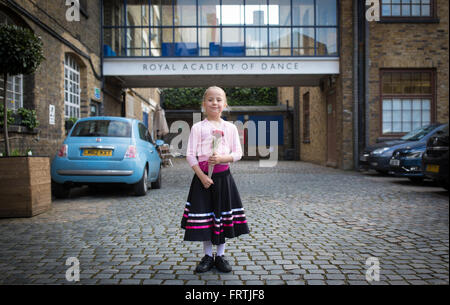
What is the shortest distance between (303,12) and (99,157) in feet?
37.4

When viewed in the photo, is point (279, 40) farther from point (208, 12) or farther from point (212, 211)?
point (212, 211)

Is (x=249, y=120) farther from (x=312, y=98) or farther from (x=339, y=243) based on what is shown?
(x=339, y=243)

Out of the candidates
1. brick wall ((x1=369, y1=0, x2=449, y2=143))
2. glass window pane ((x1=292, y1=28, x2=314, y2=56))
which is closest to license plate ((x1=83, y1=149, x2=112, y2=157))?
brick wall ((x1=369, y1=0, x2=449, y2=143))

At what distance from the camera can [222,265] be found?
3066mm

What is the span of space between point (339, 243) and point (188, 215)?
185cm

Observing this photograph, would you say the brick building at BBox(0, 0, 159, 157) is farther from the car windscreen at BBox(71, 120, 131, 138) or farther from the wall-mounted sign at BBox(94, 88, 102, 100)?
the car windscreen at BBox(71, 120, 131, 138)

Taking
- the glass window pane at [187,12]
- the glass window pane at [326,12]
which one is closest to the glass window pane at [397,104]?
the glass window pane at [326,12]

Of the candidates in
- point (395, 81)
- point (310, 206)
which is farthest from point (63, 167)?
point (395, 81)

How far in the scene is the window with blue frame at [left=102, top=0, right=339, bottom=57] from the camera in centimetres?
1374

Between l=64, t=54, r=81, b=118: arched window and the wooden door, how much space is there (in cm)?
961

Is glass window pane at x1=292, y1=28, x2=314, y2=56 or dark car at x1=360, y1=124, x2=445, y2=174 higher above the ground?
glass window pane at x1=292, y1=28, x2=314, y2=56

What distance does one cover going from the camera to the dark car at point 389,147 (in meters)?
9.84

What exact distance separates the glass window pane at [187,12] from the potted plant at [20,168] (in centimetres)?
896

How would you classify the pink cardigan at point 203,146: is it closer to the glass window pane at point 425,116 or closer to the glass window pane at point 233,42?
the glass window pane at point 233,42
